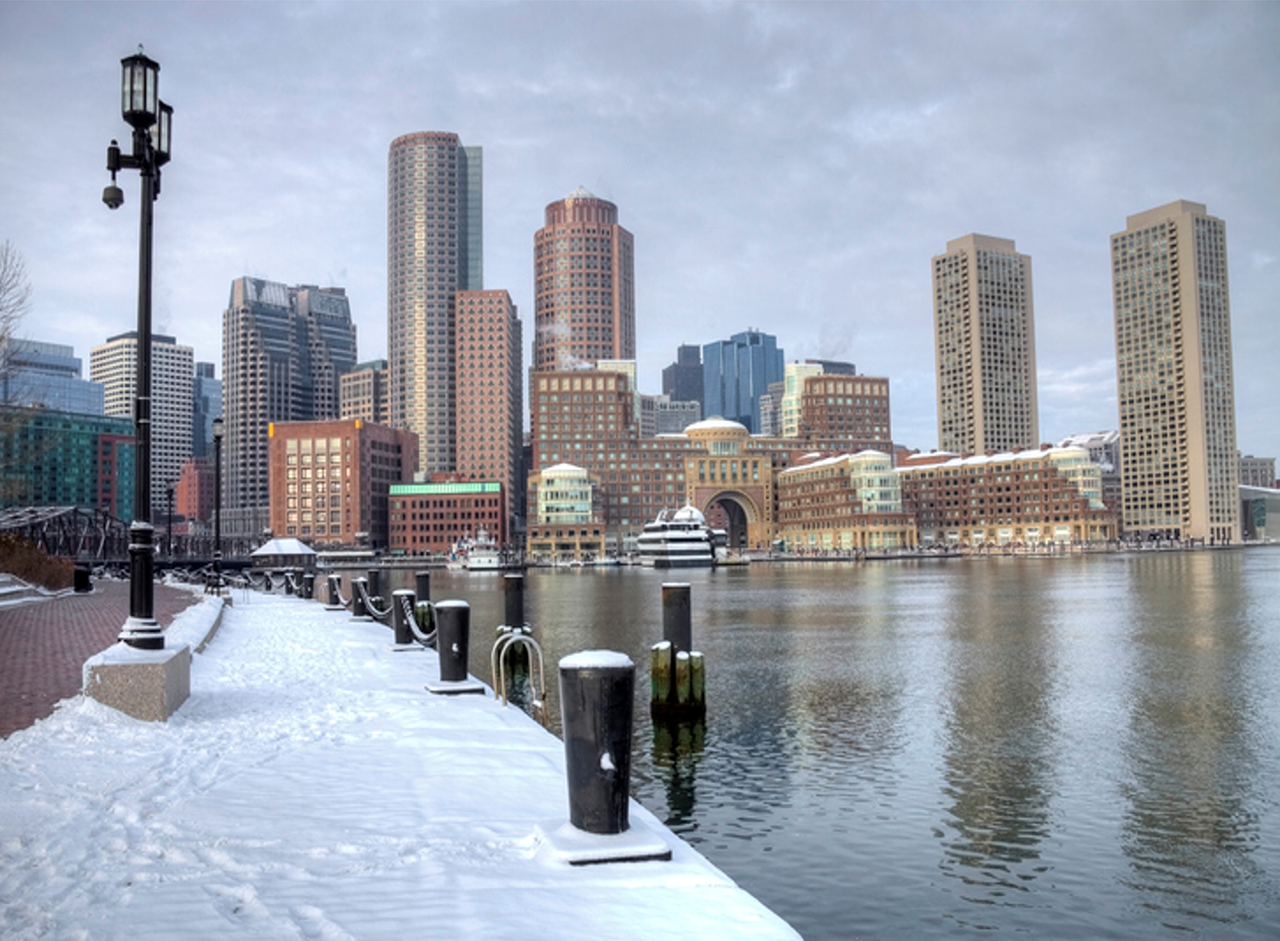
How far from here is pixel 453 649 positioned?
61.1 feet

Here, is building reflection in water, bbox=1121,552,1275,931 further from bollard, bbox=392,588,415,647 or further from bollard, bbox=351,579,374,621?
bollard, bbox=351,579,374,621

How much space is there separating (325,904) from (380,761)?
513cm

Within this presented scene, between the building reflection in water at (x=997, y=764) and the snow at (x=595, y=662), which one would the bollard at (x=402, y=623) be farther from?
the snow at (x=595, y=662)

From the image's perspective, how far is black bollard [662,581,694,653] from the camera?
25.6 metres

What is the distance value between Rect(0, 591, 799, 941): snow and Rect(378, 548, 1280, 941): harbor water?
12.0 ft

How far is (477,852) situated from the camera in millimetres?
8523

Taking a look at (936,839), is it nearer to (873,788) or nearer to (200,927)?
(873,788)

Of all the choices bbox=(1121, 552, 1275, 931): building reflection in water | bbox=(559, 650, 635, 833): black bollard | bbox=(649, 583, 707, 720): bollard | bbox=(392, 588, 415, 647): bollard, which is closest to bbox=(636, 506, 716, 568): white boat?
bbox=(1121, 552, 1275, 931): building reflection in water

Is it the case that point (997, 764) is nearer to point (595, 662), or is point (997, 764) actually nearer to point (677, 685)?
point (677, 685)

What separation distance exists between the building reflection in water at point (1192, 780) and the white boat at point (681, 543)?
126276 millimetres

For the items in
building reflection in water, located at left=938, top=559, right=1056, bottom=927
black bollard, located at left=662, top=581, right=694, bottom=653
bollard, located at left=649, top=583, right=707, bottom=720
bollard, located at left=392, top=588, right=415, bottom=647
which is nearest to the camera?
building reflection in water, located at left=938, top=559, right=1056, bottom=927

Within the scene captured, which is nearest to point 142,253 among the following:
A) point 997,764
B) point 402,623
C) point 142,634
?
point 142,634

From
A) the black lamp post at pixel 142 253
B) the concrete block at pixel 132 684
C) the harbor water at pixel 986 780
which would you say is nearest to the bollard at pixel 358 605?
the harbor water at pixel 986 780

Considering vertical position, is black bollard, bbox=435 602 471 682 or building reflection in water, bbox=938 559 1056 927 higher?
black bollard, bbox=435 602 471 682
